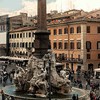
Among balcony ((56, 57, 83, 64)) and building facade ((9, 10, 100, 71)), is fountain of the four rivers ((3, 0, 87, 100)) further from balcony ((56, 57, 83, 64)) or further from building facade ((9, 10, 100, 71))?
building facade ((9, 10, 100, 71))

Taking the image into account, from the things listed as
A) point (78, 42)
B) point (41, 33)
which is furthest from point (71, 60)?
point (41, 33)

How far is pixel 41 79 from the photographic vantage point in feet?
71.5

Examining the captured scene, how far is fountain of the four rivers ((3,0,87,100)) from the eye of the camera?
71.1 feet

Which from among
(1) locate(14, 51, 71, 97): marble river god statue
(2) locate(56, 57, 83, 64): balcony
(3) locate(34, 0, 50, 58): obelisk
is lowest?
(1) locate(14, 51, 71, 97): marble river god statue

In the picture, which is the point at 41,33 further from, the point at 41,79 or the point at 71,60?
the point at 71,60

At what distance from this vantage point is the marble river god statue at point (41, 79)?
2183 cm

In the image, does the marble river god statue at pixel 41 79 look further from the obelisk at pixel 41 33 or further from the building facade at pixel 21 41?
the building facade at pixel 21 41

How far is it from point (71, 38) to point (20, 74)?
29.5 metres

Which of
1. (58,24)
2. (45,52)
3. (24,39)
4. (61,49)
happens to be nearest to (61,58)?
(61,49)

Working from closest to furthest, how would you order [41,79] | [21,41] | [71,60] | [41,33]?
[41,79] → [41,33] → [71,60] → [21,41]

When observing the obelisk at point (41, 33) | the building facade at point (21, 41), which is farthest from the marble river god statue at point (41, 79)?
the building facade at point (21, 41)

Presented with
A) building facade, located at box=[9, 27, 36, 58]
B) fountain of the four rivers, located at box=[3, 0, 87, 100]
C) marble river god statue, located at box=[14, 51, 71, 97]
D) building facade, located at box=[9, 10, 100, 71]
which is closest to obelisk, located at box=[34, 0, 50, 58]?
fountain of the four rivers, located at box=[3, 0, 87, 100]

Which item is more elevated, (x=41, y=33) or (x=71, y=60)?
(x=41, y=33)

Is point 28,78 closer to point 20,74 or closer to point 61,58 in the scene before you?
point 20,74
